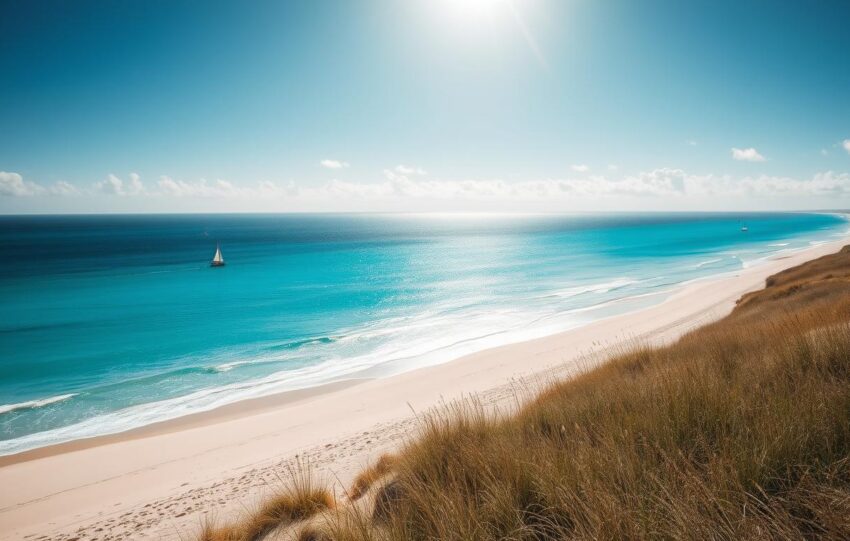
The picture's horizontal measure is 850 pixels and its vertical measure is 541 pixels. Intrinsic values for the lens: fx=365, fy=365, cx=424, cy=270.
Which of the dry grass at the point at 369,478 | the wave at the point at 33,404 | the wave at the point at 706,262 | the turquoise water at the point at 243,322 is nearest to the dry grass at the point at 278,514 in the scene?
the dry grass at the point at 369,478

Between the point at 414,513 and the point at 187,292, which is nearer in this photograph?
the point at 414,513

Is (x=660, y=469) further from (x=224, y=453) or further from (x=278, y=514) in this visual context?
(x=224, y=453)

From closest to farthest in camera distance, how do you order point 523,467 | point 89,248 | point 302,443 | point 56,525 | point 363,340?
point 523,467 < point 56,525 < point 302,443 < point 363,340 < point 89,248

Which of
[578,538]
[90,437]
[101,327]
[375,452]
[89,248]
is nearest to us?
[578,538]

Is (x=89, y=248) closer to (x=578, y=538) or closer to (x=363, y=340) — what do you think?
(x=363, y=340)

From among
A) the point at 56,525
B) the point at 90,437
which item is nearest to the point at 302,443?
the point at 56,525

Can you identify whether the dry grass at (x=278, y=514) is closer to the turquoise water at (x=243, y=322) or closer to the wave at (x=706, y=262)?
the turquoise water at (x=243, y=322)

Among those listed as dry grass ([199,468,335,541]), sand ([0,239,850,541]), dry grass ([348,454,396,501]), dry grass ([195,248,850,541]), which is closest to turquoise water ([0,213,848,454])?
sand ([0,239,850,541])
